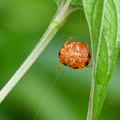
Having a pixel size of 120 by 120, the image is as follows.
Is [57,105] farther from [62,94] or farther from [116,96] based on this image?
[116,96]

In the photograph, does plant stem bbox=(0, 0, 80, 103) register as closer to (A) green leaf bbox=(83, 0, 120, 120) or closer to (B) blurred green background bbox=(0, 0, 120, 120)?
(A) green leaf bbox=(83, 0, 120, 120)

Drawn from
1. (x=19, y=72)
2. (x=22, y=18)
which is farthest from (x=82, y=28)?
(x=19, y=72)

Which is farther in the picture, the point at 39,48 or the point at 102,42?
the point at 39,48

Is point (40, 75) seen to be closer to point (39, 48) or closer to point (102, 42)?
point (39, 48)

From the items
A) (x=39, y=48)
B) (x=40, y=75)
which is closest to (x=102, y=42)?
(x=39, y=48)

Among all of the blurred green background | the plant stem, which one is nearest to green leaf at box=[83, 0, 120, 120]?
the plant stem

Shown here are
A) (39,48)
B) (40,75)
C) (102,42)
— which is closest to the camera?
(102,42)

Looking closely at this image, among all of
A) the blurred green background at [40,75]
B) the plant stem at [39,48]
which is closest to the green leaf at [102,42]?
the plant stem at [39,48]
